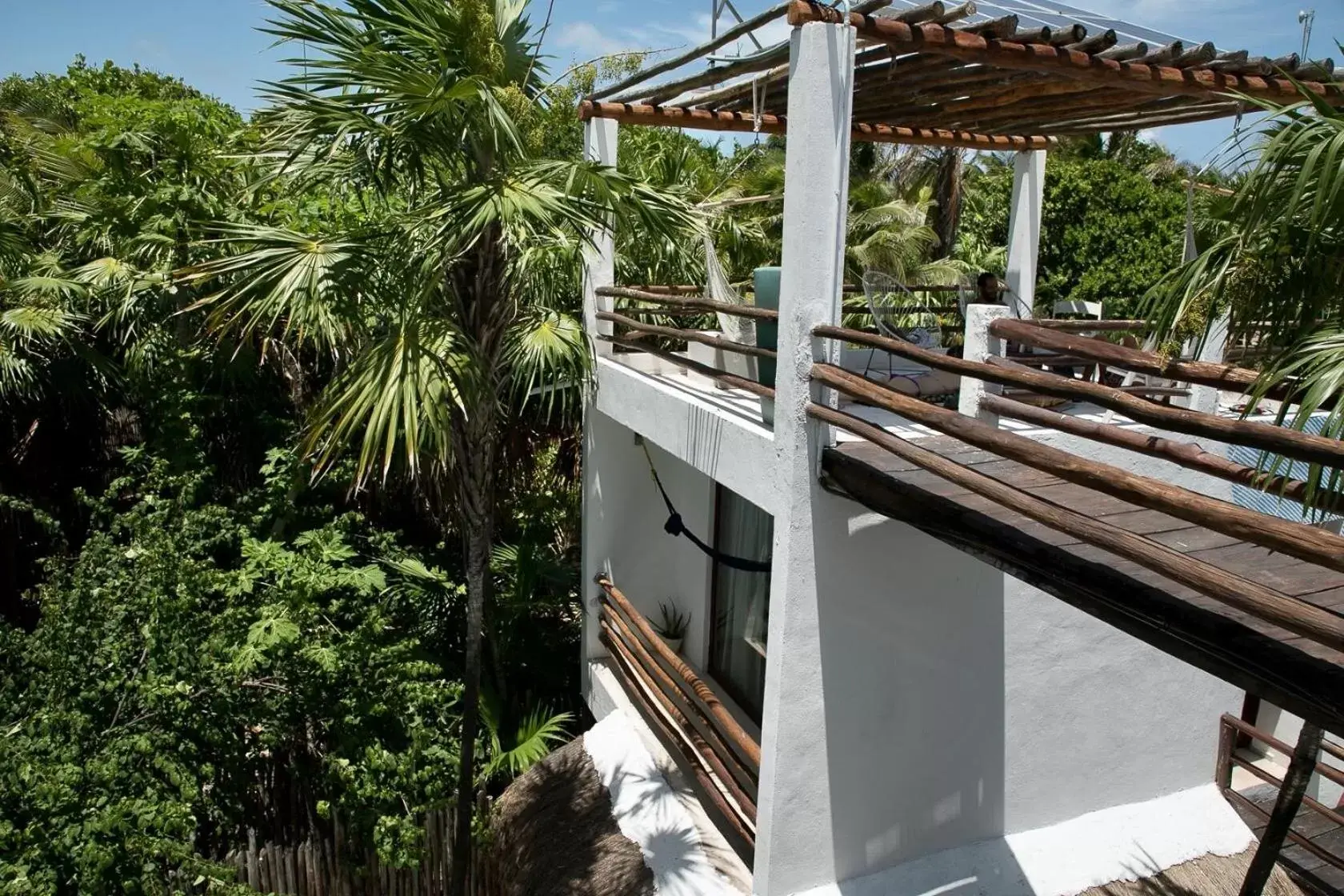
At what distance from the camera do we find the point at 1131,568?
3.30 m

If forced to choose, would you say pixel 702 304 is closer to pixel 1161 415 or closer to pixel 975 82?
pixel 975 82

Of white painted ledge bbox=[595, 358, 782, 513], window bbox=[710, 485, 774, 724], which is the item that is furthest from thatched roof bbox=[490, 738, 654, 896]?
white painted ledge bbox=[595, 358, 782, 513]

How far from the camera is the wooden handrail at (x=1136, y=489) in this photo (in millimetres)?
2498

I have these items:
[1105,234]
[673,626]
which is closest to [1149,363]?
[673,626]

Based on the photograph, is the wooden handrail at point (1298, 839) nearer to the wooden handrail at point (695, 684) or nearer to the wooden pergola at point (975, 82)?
the wooden handrail at point (695, 684)

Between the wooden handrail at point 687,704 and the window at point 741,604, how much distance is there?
0.79 meters

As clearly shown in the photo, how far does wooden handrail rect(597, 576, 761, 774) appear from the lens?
565cm

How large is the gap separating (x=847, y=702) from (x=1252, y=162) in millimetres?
3089

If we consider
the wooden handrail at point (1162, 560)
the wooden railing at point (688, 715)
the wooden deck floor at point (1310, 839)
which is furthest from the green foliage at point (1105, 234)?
the wooden handrail at point (1162, 560)

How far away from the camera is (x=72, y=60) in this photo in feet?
77.5

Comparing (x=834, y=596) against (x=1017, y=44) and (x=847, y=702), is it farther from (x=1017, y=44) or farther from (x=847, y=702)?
(x=1017, y=44)

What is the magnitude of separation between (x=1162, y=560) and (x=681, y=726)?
433cm

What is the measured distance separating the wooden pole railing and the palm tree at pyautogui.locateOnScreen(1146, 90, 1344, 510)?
54 cm

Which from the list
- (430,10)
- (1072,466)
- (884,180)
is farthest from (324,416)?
(884,180)
